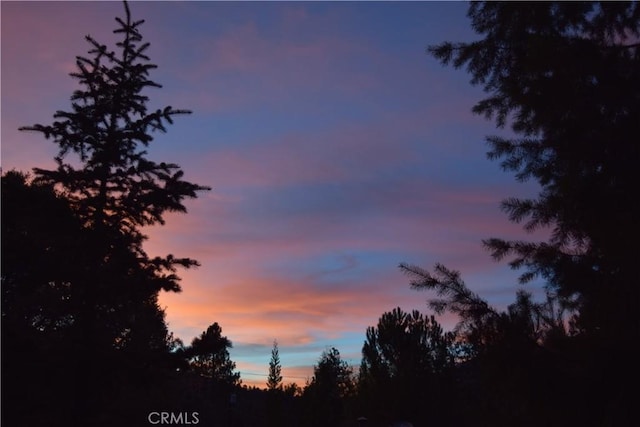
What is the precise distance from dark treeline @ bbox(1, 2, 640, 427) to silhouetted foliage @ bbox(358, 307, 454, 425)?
36.0 feet

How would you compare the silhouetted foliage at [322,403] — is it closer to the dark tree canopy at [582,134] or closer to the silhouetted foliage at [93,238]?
the silhouetted foliage at [93,238]

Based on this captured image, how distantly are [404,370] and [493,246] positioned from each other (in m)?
26.8

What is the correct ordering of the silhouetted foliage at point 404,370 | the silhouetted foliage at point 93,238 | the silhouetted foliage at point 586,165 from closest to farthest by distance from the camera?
the silhouetted foliage at point 586,165, the silhouetted foliage at point 93,238, the silhouetted foliage at point 404,370

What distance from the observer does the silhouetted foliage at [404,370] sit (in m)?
28.5

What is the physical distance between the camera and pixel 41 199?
10.6m

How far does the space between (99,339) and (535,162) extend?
960cm

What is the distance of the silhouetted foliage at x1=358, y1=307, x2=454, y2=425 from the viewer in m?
28.5

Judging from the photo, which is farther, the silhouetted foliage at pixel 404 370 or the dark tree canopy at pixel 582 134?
the silhouetted foliage at pixel 404 370

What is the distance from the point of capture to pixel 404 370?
95.8ft

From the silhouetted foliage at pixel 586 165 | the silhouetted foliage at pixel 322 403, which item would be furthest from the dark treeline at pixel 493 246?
the silhouetted foliage at pixel 322 403

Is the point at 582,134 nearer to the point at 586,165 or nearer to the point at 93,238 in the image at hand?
the point at 586,165

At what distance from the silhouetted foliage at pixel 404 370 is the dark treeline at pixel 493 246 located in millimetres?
10964

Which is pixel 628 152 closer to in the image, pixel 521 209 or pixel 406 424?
pixel 521 209

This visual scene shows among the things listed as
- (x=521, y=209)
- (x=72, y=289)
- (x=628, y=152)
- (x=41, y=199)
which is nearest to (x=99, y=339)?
(x=72, y=289)
